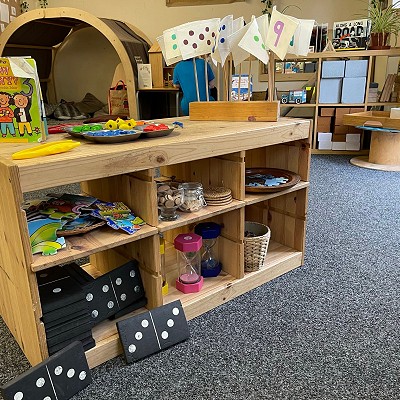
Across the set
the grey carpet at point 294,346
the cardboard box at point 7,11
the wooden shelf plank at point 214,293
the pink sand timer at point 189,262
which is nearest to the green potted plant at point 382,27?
the grey carpet at point 294,346

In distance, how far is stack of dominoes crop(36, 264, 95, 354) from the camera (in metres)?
1.00

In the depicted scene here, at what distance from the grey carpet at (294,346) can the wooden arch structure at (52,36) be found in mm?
2974

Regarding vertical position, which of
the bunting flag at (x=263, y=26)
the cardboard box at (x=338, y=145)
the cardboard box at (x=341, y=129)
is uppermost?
the bunting flag at (x=263, y=26)

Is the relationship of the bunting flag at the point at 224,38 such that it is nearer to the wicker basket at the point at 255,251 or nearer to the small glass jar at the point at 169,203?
the small glass jar at the point at 169,203

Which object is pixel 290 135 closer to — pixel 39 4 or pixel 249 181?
pixel 249 181

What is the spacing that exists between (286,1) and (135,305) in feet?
12.5

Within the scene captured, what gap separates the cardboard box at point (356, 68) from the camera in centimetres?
334

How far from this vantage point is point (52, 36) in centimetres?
Answer: 517

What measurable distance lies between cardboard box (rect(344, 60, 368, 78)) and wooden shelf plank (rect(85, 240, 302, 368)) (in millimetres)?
2286

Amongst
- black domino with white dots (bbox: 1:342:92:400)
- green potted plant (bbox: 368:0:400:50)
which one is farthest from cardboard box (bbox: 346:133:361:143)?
black domino with white dots (bbox: 1:342:92:400)

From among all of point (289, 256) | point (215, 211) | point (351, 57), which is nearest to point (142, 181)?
point (215, 211)

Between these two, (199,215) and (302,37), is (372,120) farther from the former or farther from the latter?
(199,215)

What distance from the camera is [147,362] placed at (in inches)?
42.9

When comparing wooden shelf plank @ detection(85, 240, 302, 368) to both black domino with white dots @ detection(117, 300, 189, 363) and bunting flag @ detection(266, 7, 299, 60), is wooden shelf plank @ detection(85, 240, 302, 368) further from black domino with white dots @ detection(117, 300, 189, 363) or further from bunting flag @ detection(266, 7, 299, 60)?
bunting flag @ detection(266, 7, 299, 60)
